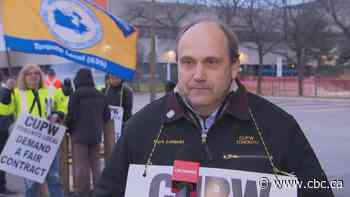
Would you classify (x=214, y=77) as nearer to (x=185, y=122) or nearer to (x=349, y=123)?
(x=185, y=122)

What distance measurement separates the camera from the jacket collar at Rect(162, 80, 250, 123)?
6.89 feet

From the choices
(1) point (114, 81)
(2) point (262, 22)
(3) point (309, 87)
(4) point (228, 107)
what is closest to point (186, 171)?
(4) point (228, 107)

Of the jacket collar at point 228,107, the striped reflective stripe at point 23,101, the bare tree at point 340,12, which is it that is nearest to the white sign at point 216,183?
the jacket collar at point 228,107

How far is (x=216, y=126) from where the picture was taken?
210 cm

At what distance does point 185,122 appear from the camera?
2133mm

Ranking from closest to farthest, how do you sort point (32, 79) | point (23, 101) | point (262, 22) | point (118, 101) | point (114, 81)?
1. point (32, 79)
2. point (23, 101)
3. point (114, 81)
4. point (118, 101)
5. point (262, 22)

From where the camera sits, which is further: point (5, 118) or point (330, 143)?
point (330, 143)

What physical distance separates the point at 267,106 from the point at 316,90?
1489 inches

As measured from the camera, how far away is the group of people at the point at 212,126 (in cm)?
206

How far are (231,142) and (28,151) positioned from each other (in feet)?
15.2

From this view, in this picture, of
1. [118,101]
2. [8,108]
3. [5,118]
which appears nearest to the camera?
[8,108]

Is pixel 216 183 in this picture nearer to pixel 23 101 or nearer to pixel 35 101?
pixel 35 101

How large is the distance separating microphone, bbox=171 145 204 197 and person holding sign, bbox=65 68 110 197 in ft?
15.8

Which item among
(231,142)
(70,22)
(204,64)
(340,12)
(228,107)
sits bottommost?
(231,142)
